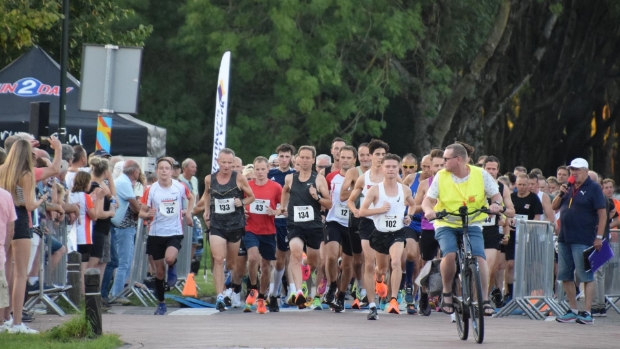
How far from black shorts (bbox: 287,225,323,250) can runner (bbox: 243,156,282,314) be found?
0.98ft

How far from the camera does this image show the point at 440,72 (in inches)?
1379

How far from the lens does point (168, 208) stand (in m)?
17.0

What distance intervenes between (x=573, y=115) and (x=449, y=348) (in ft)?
118

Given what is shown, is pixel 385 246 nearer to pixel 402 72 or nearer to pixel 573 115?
→ pixel 402 72

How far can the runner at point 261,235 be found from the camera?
17188 mm

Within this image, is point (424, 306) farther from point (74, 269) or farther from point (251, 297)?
point (74, 269)

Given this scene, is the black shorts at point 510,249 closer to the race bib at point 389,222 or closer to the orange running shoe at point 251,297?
the race bib at point 389,222

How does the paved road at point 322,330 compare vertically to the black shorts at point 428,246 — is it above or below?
below

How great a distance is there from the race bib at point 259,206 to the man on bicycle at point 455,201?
4.48 meters

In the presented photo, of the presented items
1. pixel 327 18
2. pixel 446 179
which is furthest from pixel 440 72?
pixel 446 179

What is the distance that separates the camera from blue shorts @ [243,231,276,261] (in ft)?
56.7

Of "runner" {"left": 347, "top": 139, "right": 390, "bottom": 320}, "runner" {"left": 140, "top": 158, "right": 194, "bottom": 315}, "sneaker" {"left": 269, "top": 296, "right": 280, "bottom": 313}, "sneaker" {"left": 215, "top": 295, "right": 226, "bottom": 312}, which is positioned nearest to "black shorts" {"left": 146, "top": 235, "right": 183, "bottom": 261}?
"runner" {"left": 140, "top": 158, "right": 194, "bottom": 315}

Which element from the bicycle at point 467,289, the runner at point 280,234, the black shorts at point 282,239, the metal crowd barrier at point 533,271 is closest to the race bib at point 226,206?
the runner at point 280,234

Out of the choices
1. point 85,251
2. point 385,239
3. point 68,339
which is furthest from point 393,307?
point 68,339
